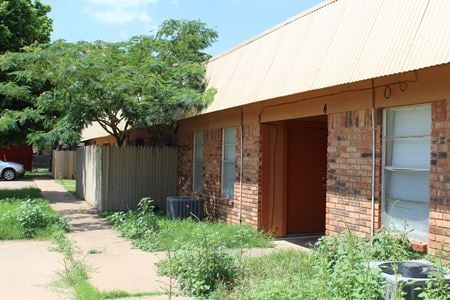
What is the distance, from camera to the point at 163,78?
13594 mm

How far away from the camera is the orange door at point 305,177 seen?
1141 centimetres

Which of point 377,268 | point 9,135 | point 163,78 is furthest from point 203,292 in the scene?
point 9,135

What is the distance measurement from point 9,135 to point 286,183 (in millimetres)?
11468

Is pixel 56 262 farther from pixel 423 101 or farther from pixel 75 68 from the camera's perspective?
pixel 423 101

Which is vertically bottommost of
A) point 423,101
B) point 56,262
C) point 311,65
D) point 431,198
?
point 56,262

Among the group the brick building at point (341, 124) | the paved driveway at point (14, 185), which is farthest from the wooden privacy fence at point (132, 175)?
the paved driveway at point (14, 185)

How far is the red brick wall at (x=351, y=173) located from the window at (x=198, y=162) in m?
5.84

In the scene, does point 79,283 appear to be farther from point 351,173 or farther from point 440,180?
point 440,180

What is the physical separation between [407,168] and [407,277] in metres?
2.33

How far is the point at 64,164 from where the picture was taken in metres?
32.3

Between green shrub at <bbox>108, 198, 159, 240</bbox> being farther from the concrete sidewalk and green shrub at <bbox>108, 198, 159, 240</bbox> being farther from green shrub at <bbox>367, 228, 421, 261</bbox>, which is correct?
green shrub at <bbox>367, 228, 421, 261</bbox>

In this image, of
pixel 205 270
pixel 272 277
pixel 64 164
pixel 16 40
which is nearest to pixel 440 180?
pixel 272 277

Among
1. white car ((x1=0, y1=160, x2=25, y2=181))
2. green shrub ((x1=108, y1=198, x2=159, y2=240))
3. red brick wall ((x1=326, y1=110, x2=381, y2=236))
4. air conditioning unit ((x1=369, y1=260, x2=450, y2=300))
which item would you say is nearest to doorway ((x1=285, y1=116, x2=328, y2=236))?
green shrub ((x1=108, y1=198, x2=159, y2=240))

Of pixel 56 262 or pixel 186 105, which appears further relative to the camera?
pixel 186 105
